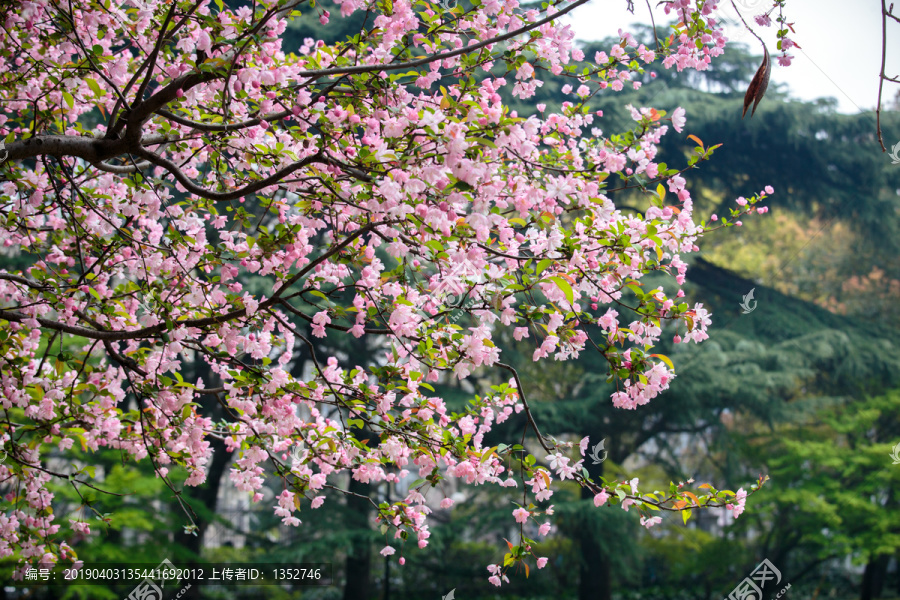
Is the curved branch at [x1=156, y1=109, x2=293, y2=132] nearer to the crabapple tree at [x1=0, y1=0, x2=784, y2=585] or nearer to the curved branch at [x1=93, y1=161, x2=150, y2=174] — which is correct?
the crabapple tree at [x1=0, y1=0, x2=784, y2=585]

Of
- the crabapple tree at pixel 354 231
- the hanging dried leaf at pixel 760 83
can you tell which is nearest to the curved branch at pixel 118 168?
the crabapple tree at pixel 354 231

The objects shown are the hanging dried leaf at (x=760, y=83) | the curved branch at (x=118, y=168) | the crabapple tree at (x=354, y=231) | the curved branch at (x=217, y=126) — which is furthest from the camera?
the curved branch at (x=118, y=168)

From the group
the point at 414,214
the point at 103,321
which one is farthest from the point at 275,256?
the point at 103,321

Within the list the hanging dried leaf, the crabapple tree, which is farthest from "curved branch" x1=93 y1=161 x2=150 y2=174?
the hanging dried leaf

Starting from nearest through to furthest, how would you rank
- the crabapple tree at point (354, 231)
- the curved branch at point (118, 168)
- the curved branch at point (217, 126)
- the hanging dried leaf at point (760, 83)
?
the hanging dried leaf at point (760, 83), the crabapple tree at point (354, 231), the curved branch at point (217, 126), the curved branch at point (118, 168)

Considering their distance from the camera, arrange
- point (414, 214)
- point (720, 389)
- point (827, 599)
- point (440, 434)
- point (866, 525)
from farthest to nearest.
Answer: point (827, 599) → point (866, 525) → point (720, 389) → point (440, 434) → point (414, 214)

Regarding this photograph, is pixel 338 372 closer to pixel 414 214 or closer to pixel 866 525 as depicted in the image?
pixel 414 214

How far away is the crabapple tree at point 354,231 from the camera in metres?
1.96

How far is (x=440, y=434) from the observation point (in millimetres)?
2361

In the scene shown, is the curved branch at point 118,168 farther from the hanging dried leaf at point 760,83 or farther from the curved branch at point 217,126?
the hanging dried leaf at point 760,83

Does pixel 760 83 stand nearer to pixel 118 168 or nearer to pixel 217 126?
pixel 217 126

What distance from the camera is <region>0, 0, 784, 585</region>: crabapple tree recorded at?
1.96 m

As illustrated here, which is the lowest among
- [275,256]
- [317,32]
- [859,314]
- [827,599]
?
[827,599]

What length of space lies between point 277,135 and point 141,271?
2.54 ft
